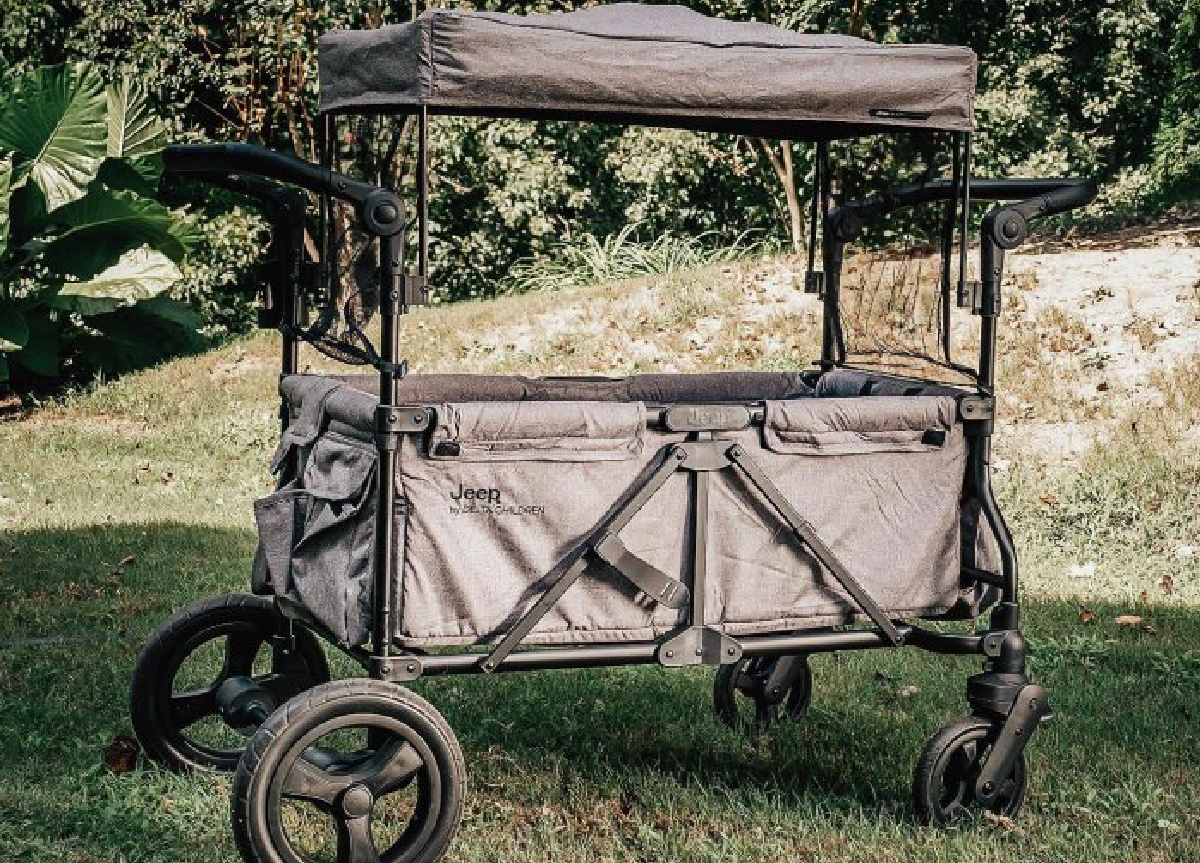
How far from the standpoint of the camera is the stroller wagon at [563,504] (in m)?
3.66

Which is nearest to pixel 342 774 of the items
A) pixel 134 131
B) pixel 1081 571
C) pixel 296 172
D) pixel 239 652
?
pixel 239 652

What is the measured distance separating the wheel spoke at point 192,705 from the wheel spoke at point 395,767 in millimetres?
1047

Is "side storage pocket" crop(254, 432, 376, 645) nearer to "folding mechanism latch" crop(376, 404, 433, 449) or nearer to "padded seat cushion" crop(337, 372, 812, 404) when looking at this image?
"folding mechanism latch" crop(376, 404, 433, 449)

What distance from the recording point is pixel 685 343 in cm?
1123

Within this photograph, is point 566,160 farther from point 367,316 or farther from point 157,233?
point 367,316

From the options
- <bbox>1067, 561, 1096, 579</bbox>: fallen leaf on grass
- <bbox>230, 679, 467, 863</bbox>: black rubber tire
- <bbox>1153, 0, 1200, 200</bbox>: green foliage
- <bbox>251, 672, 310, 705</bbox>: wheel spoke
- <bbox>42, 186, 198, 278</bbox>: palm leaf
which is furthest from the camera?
<bbox>42, 186, 198, 278</bbox>: palm leaf

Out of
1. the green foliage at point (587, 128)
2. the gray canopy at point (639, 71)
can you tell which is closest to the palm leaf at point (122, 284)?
the green foliage at point (587, 128)

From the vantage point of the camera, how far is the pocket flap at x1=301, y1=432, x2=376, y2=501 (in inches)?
147

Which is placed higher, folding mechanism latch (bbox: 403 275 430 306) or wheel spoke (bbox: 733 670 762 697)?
folding mechanism latch (bbox: 403 275 430 306)

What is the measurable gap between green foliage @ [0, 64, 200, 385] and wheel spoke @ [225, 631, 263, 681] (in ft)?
22.5

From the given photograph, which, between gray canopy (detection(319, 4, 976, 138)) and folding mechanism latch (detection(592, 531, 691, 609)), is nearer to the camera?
gray canopy (detection(319, 4, 976, 138))

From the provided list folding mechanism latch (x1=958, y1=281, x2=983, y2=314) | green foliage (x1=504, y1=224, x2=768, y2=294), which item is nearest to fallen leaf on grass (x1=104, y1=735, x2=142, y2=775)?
folding mechanism latch (x1=958, y1=281, x2=983, y2=314)

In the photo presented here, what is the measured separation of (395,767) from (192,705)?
113 centimetres

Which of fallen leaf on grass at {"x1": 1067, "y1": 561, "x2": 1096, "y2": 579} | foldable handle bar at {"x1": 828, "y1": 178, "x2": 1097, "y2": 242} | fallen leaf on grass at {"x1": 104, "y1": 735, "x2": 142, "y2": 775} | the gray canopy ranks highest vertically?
the gray canopy
